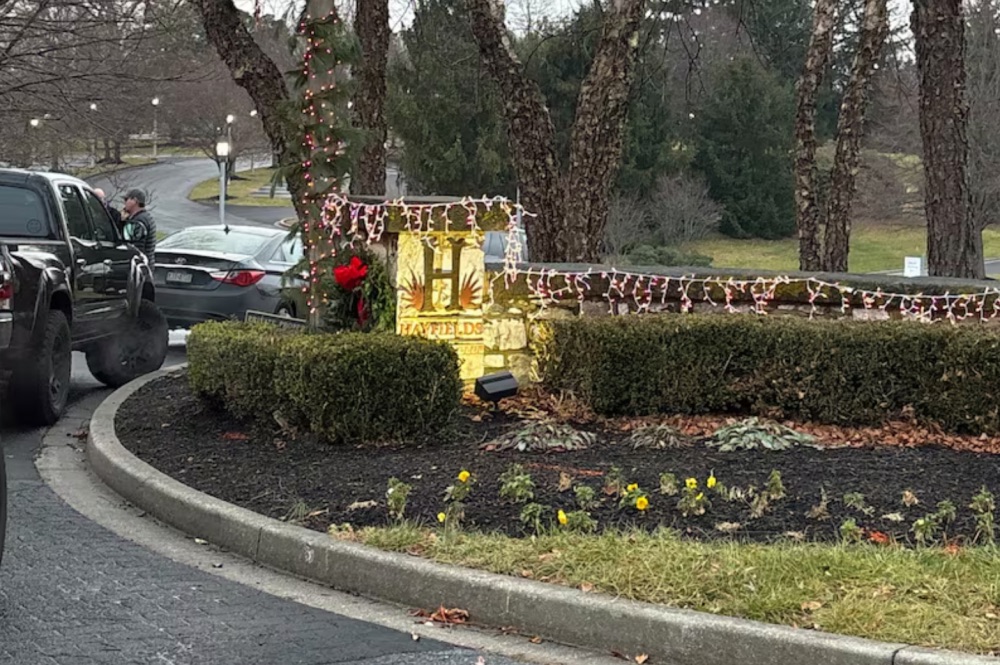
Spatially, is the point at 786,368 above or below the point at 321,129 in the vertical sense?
below

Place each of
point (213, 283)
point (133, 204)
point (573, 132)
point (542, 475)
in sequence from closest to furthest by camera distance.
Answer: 1. point (542, 475)
2. point (573, 132)
3. point (213, 283)
4. point (133, 204)

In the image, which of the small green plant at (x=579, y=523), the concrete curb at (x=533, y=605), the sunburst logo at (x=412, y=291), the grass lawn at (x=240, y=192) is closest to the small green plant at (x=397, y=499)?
the concrete curb at (x=533, y=605)

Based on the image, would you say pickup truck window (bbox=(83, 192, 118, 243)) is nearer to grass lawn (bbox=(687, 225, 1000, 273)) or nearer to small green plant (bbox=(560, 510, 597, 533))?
small green plant (bbox=(560, 510, 597, 533))

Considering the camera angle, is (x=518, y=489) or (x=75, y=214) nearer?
(x=518, y=489)

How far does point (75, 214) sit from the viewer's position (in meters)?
10.6

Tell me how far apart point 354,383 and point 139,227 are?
5651 mm

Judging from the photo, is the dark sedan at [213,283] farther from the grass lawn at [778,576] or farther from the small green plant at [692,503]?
the grass lawn at [778,576]

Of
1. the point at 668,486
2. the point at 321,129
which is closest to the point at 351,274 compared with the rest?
the point at 321,129

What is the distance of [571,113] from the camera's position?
3550 cm

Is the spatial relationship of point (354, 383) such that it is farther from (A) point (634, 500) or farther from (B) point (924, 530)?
(B) point (924, 530)

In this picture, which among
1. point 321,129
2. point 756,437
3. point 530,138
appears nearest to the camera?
point 756,437

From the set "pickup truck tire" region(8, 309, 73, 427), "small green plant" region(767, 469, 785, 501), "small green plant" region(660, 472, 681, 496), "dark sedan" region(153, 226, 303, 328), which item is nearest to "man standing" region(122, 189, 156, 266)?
"dark sedan" region(153, 226, 303, 328)

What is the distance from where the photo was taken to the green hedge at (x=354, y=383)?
7105 millimetres

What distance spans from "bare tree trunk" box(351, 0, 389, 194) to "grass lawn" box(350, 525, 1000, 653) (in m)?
8.65
